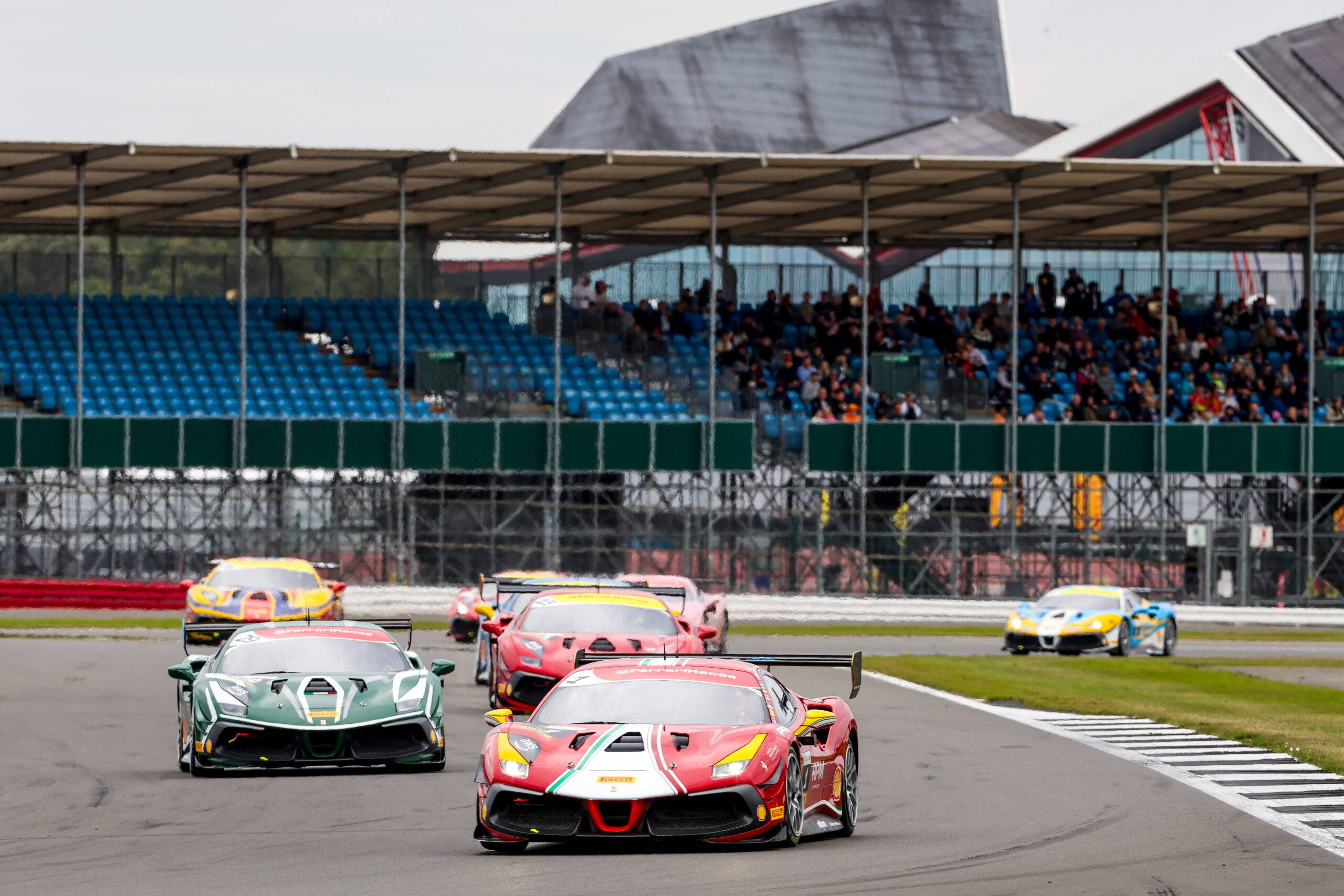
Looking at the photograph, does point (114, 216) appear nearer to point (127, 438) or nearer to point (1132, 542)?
point (127, 438)

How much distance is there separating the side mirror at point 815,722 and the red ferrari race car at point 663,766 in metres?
0.01

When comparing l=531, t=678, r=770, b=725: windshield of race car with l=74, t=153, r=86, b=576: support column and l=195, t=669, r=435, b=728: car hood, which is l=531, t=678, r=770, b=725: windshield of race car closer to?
l=195, t=669, r=435, b=728: car hood

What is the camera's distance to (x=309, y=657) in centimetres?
1684

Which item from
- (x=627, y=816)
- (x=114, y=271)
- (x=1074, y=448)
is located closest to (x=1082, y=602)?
(x=1074, y=448)

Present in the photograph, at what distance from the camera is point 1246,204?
5209cm

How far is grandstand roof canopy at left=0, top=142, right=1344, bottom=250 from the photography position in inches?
1754

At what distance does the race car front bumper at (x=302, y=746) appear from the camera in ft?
52.3

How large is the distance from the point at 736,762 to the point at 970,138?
76202mm

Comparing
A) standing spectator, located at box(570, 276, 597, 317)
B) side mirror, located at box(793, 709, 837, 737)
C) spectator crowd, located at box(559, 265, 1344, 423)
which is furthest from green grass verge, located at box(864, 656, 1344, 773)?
standing spectator, located at box(570, 276, 597, 317)

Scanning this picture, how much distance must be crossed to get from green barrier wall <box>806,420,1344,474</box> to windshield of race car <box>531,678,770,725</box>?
34800mm

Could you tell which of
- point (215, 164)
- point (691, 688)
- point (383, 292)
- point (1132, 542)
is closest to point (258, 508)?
point (215, 164)

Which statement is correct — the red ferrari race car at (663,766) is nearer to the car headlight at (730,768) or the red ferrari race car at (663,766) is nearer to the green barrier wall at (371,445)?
the car headlight at (730,768)

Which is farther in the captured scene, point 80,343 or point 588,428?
point 588,428

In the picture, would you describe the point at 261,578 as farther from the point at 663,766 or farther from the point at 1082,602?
the point at 663,766
